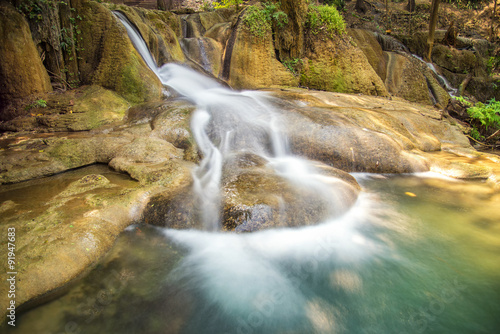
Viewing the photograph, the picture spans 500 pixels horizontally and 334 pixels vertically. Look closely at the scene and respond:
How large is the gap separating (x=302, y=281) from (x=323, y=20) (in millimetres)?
10604

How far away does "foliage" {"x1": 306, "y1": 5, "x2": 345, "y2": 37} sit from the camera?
9922 mm

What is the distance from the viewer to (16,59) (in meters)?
5.41

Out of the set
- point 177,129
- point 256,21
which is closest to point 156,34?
point 256,21

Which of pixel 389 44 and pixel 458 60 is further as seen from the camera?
pixel 458 60

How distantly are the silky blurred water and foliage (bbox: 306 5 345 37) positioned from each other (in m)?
8.88

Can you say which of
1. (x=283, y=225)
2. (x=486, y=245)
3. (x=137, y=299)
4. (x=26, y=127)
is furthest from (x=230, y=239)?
(x=26, y=127)

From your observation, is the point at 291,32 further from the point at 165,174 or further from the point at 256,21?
the point at 165,174

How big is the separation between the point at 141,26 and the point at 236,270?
789 cm

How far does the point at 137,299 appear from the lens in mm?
2268

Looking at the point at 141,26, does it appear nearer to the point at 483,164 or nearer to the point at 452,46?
the point at 483,164

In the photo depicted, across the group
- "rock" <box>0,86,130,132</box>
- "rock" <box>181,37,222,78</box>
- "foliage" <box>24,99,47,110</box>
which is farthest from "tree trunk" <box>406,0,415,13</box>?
"foliage" <box>24,99,47,110</box>

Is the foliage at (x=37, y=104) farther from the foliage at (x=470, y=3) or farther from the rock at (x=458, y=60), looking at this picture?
the foliage at (x=470, y=3)

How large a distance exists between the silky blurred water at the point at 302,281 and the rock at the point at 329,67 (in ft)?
24.5

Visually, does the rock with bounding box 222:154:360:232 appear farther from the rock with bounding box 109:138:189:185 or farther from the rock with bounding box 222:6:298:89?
the rock with bounding box 222:6:298:89
